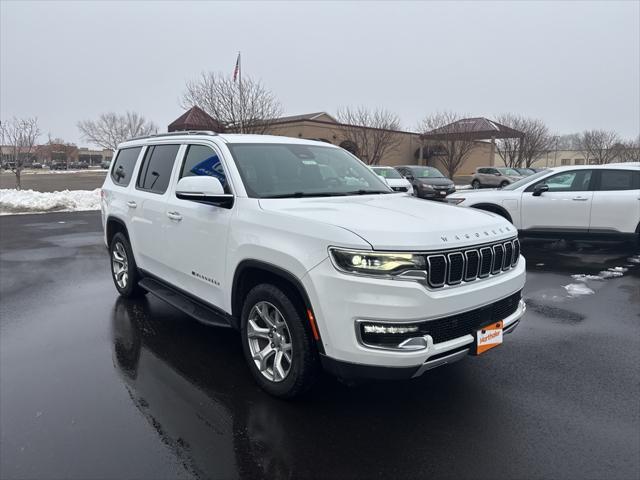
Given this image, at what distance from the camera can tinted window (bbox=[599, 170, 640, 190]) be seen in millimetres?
8215

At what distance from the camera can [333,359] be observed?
2.95 metres

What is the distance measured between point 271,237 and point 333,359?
0.94 metres

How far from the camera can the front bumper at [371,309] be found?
9.13 ft

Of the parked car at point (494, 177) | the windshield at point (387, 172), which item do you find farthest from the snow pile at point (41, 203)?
the parked car at point (494, 177)

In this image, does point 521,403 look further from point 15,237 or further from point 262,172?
point 15,237

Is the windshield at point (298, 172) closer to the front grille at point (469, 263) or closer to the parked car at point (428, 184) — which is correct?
the front grille at point (469, 263)

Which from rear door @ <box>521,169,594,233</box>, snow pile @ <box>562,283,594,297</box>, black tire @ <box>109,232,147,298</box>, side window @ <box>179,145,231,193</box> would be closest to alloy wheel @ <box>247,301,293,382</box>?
side window @ <box>179,145,231,193</box>

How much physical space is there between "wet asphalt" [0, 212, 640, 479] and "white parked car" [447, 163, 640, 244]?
3.29 metres

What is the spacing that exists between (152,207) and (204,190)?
1542 mm

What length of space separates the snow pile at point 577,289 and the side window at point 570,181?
257 cm

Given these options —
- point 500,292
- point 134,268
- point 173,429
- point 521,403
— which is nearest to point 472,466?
point 521,403

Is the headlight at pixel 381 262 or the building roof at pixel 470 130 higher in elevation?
the building roof at pixel 470 130

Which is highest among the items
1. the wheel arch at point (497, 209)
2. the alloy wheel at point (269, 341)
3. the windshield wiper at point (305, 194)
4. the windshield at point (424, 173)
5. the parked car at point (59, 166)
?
the parked car at point (59, 166)

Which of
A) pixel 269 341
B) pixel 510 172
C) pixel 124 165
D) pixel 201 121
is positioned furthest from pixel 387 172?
pixel 269 341
